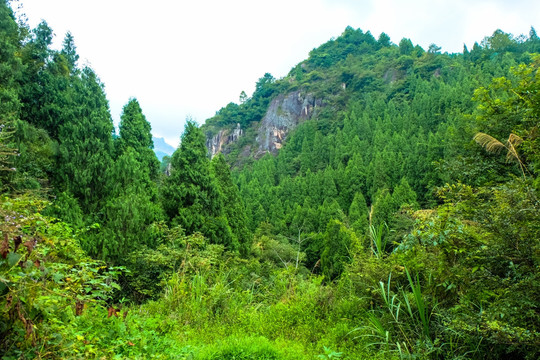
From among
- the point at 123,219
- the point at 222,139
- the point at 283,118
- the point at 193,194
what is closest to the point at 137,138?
the point at 193,194

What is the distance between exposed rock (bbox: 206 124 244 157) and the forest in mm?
73459

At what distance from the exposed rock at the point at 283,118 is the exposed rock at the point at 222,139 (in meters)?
9.08

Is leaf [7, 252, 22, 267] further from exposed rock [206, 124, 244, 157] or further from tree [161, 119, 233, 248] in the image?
exposed rock [206, 124, 244, 157]

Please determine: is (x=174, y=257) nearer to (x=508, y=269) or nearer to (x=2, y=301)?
(x=2, y=301)

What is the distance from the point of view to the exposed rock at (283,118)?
8125cm

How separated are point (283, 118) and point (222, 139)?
70.5 ft

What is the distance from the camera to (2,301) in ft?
5.76

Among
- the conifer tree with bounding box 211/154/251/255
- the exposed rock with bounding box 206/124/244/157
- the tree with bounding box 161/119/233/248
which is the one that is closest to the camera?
the tree with bounding box 161/119/233/248

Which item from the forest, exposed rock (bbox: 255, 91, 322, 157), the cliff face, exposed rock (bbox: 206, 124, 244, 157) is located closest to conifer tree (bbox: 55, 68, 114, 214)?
the forest

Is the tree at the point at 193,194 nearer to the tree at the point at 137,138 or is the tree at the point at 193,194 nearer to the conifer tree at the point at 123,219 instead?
the conifer tree at the point at 123,219

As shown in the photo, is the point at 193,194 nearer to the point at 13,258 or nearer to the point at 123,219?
the point at 123,219

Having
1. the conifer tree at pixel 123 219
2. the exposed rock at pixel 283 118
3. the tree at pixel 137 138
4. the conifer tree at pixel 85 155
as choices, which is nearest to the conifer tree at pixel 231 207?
the tree at pixel 137 138

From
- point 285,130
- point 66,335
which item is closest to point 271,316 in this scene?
point 66,335

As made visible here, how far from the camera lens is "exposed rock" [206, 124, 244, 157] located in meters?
93.3
